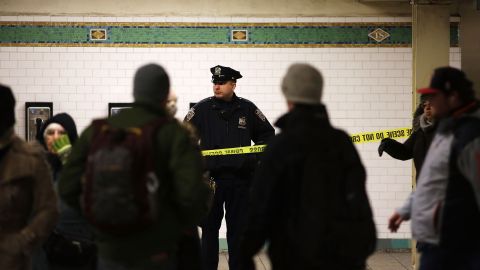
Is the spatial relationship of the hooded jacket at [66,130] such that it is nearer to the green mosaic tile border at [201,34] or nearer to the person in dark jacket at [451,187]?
the person in dark jacket at [451,187]

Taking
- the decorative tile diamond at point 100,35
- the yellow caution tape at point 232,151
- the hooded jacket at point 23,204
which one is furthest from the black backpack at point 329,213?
the decorative tile diamond at point 100,35

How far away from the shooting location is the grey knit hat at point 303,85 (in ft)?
12.2

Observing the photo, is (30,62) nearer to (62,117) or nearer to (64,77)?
(64,77)

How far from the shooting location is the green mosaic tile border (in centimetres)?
928

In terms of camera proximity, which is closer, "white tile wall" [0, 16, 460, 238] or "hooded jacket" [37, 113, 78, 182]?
"hooded jacket" [37, 113, 78, 182]

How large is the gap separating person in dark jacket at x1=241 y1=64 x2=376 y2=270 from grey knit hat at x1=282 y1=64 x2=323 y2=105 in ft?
0.19

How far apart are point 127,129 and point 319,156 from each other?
0.87 m

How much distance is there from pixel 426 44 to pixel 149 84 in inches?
203

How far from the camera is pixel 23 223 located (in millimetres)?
3842

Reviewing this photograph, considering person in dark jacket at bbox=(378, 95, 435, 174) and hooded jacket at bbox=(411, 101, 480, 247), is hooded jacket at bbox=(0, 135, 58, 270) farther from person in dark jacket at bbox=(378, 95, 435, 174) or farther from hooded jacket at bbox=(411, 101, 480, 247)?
person in dark jacket at bbox=(378, 95, 435, 174)

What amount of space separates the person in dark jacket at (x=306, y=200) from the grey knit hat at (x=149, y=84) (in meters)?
0.57

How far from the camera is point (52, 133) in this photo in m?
4.63

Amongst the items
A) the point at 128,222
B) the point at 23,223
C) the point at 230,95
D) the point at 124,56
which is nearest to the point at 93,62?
the point at 124,56

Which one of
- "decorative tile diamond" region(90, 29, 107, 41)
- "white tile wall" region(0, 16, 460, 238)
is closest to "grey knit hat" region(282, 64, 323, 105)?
"white tile wall" region(0, 16, 460, 238)
